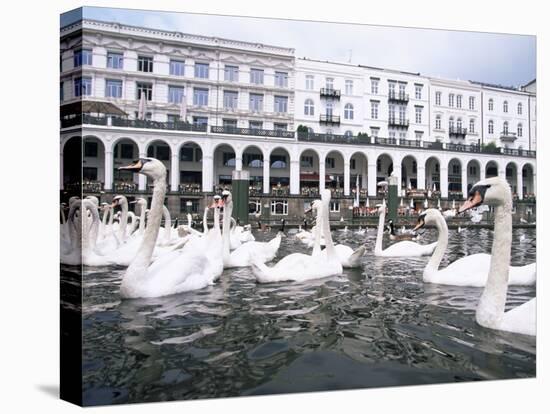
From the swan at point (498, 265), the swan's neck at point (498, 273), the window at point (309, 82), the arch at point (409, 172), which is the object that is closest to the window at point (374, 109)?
the window at point (309, 82)

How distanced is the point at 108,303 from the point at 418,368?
369 cm

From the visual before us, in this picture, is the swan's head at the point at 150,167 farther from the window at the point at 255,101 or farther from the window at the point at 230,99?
the window at the point at 255,101

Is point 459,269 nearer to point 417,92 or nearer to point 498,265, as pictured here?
point 498,265

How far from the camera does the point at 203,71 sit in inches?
321

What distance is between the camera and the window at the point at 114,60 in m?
6.27

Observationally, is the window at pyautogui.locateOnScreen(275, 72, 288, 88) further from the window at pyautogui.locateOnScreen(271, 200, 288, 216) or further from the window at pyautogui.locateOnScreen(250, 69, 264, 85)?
the window at pyautogui.locateOnScreen(271, 200, 288, 216)

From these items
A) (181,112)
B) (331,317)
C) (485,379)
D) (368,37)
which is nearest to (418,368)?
(485,379)

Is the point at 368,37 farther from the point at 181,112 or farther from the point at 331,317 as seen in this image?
the point at 331,317

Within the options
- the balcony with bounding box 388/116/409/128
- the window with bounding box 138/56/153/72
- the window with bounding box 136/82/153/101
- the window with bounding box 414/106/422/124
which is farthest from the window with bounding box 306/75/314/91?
the window with bounding box 138/56/153/72

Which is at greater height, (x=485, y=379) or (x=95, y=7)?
(x=95, y=7)

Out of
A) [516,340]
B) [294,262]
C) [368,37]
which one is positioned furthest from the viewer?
[294,262]

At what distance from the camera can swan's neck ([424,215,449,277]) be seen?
8211 millimetres

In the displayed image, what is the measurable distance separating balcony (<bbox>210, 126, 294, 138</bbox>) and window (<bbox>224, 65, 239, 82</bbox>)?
70 cm

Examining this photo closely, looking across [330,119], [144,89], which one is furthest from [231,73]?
[330,119]
